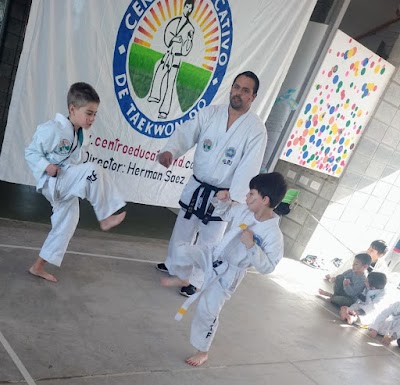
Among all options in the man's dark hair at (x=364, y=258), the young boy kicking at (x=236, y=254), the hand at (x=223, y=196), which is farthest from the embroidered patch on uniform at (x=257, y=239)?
the man's dark hair at (x=364, y=258)

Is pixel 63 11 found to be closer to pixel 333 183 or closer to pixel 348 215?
pixel 333 183

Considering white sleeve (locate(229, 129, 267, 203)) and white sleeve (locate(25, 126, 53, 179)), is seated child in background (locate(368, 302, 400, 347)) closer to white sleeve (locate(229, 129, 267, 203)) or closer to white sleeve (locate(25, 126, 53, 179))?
white sleeve (locate(229, 129, 267, 203))

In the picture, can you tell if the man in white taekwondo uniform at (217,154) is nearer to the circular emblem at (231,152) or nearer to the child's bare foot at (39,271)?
the circular emblem at (231,152)

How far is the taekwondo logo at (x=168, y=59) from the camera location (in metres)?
3.31

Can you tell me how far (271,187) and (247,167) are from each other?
838 mm

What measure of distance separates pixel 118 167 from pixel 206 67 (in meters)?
1.23

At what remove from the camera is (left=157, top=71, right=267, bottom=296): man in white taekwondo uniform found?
2945mm

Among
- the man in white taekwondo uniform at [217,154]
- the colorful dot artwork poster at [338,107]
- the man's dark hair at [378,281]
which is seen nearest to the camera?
the man in white taekwondo uniform at [217,154]

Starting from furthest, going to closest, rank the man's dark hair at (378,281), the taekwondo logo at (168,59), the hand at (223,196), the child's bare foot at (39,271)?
1. the man's dark hair at (378,281)
2. the taekwondo logo at (168,59)
3. the hand at (223,196)
4. the child's bare foot at (39,271)

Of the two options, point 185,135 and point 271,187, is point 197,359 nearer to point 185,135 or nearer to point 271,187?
point 271,187

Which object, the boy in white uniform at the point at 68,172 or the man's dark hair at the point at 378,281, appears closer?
the boy in white uniform at the point at 68,172

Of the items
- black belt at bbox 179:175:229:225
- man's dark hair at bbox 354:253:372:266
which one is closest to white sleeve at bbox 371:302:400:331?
man's dark hair at bbox 354:253:372:266

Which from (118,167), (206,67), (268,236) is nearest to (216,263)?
(268,236)

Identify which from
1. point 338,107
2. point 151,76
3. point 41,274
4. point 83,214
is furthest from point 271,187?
point 338,107
